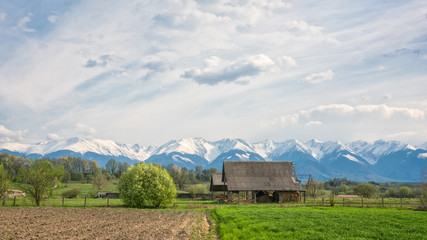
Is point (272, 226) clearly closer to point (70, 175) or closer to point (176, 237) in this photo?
point (176, 237)

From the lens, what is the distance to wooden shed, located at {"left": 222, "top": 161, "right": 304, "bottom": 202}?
60000 millimetres

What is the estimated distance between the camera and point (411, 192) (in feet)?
270

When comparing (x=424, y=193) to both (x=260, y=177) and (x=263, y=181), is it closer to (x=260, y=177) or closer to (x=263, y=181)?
(x=263, y=181)

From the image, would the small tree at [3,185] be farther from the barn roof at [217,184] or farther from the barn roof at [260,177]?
the barn roof at [217,184]

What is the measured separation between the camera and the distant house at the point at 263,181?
60.0 meters

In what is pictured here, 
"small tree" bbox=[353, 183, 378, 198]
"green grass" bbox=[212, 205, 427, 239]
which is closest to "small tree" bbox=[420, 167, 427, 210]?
"green grass" bbox=[212, 205, 427, 239]

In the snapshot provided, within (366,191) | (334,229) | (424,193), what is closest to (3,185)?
(334,229)

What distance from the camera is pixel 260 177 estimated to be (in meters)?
62.6

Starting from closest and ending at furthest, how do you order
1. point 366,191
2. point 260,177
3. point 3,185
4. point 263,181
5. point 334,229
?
point 334,229
point 3,185
point 263,181
point 260,177
point 366,191

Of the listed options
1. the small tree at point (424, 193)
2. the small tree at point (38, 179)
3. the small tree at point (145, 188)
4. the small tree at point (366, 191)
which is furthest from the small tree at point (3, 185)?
the small tree at point (366, 191)

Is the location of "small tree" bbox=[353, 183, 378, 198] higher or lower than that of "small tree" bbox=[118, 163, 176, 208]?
lower

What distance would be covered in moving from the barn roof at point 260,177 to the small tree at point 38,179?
2864cm

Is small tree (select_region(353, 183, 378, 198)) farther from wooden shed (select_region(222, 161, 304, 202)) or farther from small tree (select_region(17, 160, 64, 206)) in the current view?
small tree (select_region(17, 160, 64, 206))

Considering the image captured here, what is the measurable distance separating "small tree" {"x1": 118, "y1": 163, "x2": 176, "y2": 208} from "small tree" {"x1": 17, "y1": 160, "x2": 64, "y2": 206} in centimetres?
955
